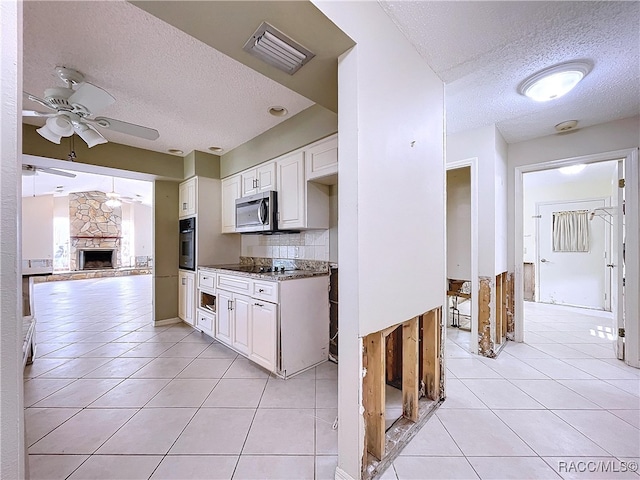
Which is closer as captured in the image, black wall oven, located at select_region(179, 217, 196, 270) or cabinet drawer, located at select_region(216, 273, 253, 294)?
cabinet drawer, located at select_region(216, 273, 253, 294)

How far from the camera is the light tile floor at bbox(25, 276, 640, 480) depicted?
55.6 inches

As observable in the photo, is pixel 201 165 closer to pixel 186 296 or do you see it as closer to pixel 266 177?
pixel 266 177

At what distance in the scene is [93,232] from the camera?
29.7 ft

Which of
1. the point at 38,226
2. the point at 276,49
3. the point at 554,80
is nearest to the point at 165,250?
the point at 276,49

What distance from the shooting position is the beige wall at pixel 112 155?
2.83 m

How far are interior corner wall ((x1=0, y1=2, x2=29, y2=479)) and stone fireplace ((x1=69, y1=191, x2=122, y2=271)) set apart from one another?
10864 mm

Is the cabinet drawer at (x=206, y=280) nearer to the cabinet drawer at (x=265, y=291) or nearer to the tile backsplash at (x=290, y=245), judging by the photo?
the tile backsplash at (x=290, y=245)

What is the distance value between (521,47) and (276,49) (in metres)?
1.53

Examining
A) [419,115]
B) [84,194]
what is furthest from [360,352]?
[84,194]

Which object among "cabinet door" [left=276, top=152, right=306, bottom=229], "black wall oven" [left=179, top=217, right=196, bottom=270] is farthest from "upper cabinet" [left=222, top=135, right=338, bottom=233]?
"black wall oven" [left=179, top=217, right=196, bottom=270]

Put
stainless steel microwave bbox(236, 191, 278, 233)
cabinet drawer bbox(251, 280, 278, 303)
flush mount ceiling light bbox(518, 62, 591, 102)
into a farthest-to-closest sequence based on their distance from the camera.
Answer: stainless steel microwave bbox(236, 191, 278, 233) → cabinet drawer bbox(251, 280, 278, 303) → flush mount ceiling light bbox(518, 62, 591, 102)

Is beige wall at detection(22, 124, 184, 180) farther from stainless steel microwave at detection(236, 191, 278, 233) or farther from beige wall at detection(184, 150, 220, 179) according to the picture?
stainless steel microwave at detection(236, 191, 278, 233)

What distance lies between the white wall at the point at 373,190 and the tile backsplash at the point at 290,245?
1356 mm

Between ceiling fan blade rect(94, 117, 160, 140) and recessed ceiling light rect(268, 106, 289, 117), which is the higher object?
recessed ceiling light rect(268, 106, 289, 117)
